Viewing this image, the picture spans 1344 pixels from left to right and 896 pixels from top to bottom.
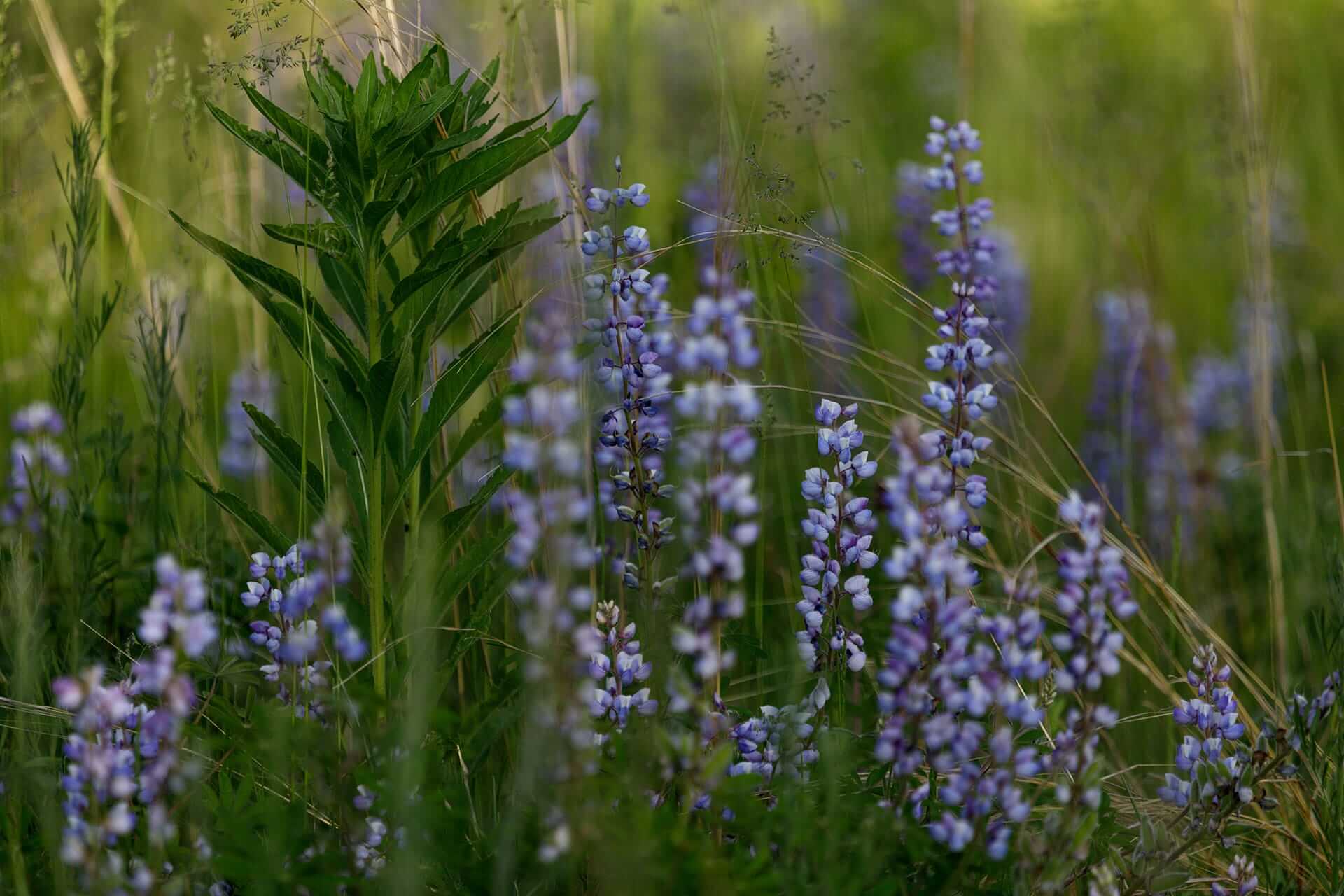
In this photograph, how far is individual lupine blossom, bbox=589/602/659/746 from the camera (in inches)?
64.2

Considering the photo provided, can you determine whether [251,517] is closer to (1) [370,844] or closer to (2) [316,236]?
(2) [316,236]

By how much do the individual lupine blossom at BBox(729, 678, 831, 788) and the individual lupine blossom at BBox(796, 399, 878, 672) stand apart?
0.07 metres

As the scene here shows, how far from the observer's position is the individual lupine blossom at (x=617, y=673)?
5.35 ft

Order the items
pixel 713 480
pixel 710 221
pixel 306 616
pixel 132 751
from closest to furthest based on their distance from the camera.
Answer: pixel 713 480, pixel 132 751, pixel 306 616, pixel 710 221

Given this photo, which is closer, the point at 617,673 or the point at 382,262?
the point at 617,673

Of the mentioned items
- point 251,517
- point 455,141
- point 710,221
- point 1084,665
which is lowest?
point 1084,665

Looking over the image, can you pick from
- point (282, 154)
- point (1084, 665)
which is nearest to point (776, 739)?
point (1084, 665)

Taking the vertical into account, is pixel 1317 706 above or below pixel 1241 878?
above

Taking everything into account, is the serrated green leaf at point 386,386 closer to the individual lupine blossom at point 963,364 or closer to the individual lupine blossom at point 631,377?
the individual lupine blossom at point 631,377

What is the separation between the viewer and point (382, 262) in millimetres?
1888

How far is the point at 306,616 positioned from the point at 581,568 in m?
0.41

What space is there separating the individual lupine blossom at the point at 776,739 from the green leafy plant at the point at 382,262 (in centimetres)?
50

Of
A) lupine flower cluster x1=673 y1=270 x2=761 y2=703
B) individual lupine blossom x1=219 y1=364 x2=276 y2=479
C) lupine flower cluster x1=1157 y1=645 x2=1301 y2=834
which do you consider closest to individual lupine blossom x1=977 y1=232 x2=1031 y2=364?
individual lupine blossom x1=219 y1=364 x2=276 y2=479

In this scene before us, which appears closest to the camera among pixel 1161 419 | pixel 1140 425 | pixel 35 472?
pixel 35 472
